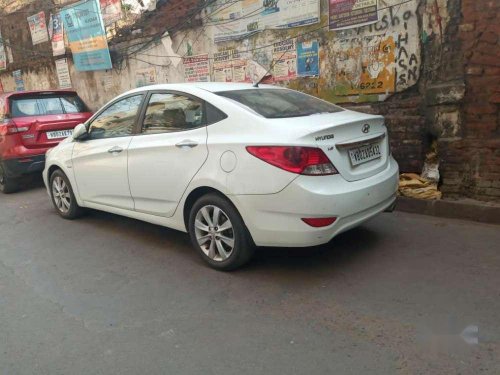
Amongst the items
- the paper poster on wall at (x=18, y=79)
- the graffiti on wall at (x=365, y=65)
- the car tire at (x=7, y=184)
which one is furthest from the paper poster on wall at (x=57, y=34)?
the graffiti on wall at (x=365, y=65)

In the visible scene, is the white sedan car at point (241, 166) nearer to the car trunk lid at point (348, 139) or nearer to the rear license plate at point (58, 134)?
the car trunk lid at point (348, 139)

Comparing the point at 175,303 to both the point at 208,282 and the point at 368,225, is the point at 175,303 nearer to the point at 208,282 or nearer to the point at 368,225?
the point at 208,282

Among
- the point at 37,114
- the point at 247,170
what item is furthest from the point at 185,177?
the point at 37,114

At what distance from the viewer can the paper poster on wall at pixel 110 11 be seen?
986 cm

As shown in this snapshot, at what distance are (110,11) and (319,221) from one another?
343 inches

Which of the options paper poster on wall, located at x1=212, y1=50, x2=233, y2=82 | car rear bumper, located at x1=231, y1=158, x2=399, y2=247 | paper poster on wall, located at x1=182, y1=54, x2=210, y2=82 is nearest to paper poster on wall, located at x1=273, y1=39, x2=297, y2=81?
paper poster on wall, located at x1=212, y1=50, x2=233, y2=82

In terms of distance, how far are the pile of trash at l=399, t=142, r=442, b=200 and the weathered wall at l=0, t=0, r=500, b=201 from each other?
9 cm

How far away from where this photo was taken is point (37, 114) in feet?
24.7

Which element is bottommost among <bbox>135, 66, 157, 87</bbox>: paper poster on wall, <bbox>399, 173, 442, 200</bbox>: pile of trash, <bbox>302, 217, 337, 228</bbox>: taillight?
<bbox>399, 173, 442, 200</bbox>: pile of trash

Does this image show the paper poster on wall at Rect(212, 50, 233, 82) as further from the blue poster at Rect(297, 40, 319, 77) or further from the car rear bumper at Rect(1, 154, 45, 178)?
the car rear bumper at Rect(1, 154, 45, 178)

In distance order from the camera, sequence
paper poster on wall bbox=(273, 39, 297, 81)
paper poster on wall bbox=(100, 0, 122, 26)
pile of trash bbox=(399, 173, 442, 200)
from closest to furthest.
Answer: pile of trash bbox=(399, 173, 442, 200), paper poster on wall bbox=(273, 39, 297, 81), paper poster on wall bbox=(100, 0, 122, 26)

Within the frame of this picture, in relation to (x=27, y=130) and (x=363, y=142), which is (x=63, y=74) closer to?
(x=27, y=130)

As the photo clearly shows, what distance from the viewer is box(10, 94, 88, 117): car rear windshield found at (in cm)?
739

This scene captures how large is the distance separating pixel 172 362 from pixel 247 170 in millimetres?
1451
